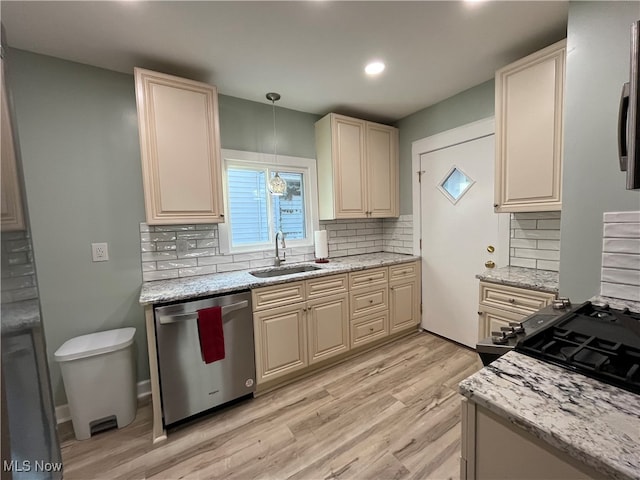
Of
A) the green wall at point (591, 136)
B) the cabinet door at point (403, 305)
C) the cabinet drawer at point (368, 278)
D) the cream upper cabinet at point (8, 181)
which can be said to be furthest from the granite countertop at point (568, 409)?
the cabinet door at point (403, 305)

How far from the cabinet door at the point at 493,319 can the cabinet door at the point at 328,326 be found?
1.08 meters

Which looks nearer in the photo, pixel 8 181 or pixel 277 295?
→ pixel 8 181

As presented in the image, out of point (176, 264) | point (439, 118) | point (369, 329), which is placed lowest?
point (369, 329)

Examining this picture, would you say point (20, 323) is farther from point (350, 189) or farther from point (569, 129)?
point (350, 189)

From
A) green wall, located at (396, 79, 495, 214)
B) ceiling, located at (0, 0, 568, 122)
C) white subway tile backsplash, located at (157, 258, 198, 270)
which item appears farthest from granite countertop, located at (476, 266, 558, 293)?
white subway tile backsplash, located at (157, 258, 198, 270)

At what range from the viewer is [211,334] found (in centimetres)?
178

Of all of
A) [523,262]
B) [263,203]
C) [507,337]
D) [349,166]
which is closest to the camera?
[507,337]

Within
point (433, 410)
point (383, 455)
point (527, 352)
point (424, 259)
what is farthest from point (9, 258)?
point (424, 259)

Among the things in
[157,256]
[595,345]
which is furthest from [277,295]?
[595,345]

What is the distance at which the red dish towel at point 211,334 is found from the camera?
5.76 ft

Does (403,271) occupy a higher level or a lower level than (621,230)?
lower

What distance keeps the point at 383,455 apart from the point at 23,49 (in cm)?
335

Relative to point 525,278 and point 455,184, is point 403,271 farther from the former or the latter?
point 525,278

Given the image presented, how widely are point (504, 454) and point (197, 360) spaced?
1.72m
